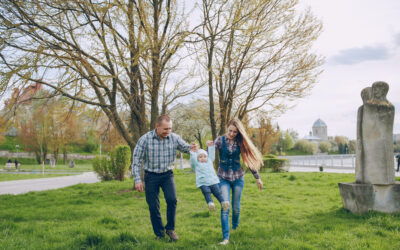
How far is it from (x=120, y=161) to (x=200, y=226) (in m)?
12.4

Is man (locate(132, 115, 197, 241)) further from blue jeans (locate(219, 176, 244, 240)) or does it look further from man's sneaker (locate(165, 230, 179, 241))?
blue jeans (locate(219, 176, 244, 240))

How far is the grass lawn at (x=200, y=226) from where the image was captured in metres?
4.29

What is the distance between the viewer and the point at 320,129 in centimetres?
19500

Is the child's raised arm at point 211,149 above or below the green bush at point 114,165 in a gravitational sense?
above

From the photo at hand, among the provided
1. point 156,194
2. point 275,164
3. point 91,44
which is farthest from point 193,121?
point 156,194

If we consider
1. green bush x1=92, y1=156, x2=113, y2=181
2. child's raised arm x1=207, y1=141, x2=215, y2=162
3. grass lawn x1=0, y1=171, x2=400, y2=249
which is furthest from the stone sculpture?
green bush x1=92, y1=156, x2=113, y2=181

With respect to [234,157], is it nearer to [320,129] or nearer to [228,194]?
[228,194]

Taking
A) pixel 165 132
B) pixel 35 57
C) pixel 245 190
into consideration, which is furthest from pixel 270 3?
pixel 165 132

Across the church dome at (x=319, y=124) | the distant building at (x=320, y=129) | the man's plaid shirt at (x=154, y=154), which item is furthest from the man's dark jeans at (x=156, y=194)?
the church dome at (x=319, y=124)

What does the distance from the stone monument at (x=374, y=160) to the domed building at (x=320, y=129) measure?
201m

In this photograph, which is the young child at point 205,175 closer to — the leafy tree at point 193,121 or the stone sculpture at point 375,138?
the stone sculpture at point 375,138

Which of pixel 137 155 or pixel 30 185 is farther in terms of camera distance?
pixel 30 185

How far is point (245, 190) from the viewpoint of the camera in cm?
1048

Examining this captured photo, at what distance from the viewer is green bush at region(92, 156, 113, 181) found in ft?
56.1
